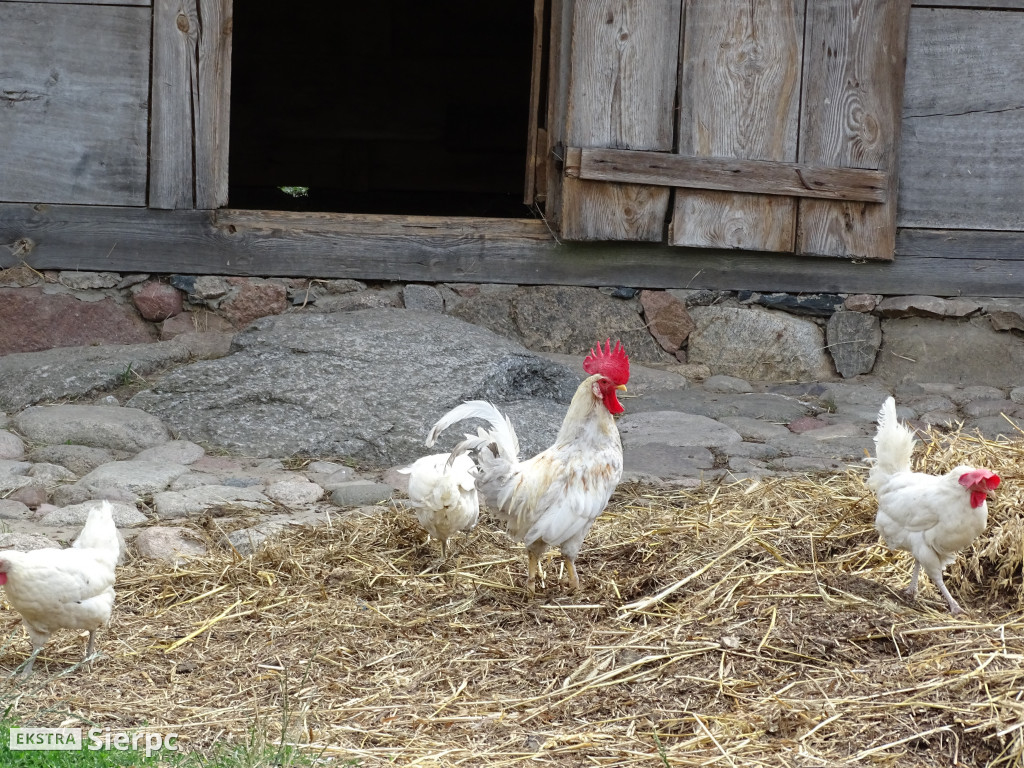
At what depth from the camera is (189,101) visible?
6.39m

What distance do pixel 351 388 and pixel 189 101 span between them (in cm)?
195

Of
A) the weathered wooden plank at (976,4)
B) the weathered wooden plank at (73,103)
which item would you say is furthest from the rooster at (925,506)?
the weathered wooden plank at (73,103)

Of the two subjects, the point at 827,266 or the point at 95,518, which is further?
the point at 827,266

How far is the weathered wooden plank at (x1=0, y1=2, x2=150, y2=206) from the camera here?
6320 millimetres

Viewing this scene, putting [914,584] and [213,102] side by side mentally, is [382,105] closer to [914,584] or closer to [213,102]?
[213,102]

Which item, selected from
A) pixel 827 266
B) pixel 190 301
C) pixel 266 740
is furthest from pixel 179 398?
pixel 827 266

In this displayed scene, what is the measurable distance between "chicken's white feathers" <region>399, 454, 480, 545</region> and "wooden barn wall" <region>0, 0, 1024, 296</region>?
2.63 meters

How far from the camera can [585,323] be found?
22.4 ft

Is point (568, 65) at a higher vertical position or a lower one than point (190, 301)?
higher

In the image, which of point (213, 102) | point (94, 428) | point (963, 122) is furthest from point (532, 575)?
point (963, 122)

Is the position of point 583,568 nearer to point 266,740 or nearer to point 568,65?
point 266,740

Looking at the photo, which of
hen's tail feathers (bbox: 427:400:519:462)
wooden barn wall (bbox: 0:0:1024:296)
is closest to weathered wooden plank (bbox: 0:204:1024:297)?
wooden barn wall (bbox: 0:0:1024:296)

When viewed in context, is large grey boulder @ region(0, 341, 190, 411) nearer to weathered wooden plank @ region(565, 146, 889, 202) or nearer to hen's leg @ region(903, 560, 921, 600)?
weathered wooden plank @ region(565, 146, 889, 202)

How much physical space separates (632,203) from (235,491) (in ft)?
9.56
